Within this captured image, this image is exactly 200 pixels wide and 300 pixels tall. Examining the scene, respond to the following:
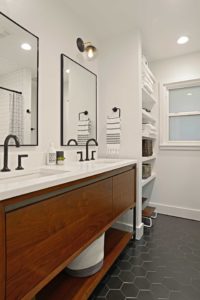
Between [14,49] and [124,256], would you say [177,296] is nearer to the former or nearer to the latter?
[124,256]

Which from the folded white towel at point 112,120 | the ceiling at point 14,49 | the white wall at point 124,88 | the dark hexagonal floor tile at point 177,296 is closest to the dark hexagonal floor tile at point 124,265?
the dark hexagonal floor tile at point 177,296

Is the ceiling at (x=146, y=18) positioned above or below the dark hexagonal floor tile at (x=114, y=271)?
above

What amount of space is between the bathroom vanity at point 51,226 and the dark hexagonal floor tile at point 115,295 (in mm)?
147

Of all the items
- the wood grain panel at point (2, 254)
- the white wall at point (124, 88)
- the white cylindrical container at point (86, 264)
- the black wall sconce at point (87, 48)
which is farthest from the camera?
the white wall at point (124, 88)

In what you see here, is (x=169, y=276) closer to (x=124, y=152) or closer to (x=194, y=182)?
(x=124, y=152)

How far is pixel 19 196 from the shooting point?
815mm

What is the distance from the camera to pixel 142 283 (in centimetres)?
156

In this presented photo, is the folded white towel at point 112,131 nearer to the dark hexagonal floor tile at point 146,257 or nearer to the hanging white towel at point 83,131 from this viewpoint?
the hanging white towel at point 83,131

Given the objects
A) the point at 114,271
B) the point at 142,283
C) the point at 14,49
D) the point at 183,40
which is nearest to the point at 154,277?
the point at 142,283

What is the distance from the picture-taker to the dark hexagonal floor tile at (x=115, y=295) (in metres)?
1.40

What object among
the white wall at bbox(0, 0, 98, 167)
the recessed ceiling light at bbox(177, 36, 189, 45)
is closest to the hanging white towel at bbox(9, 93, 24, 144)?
the white wall at bbox(0, 0, 98, 167)

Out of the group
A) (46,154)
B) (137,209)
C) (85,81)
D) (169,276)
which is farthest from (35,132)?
(169,276)

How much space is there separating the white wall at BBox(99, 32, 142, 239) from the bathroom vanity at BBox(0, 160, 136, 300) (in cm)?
75

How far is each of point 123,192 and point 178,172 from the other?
1.56m
